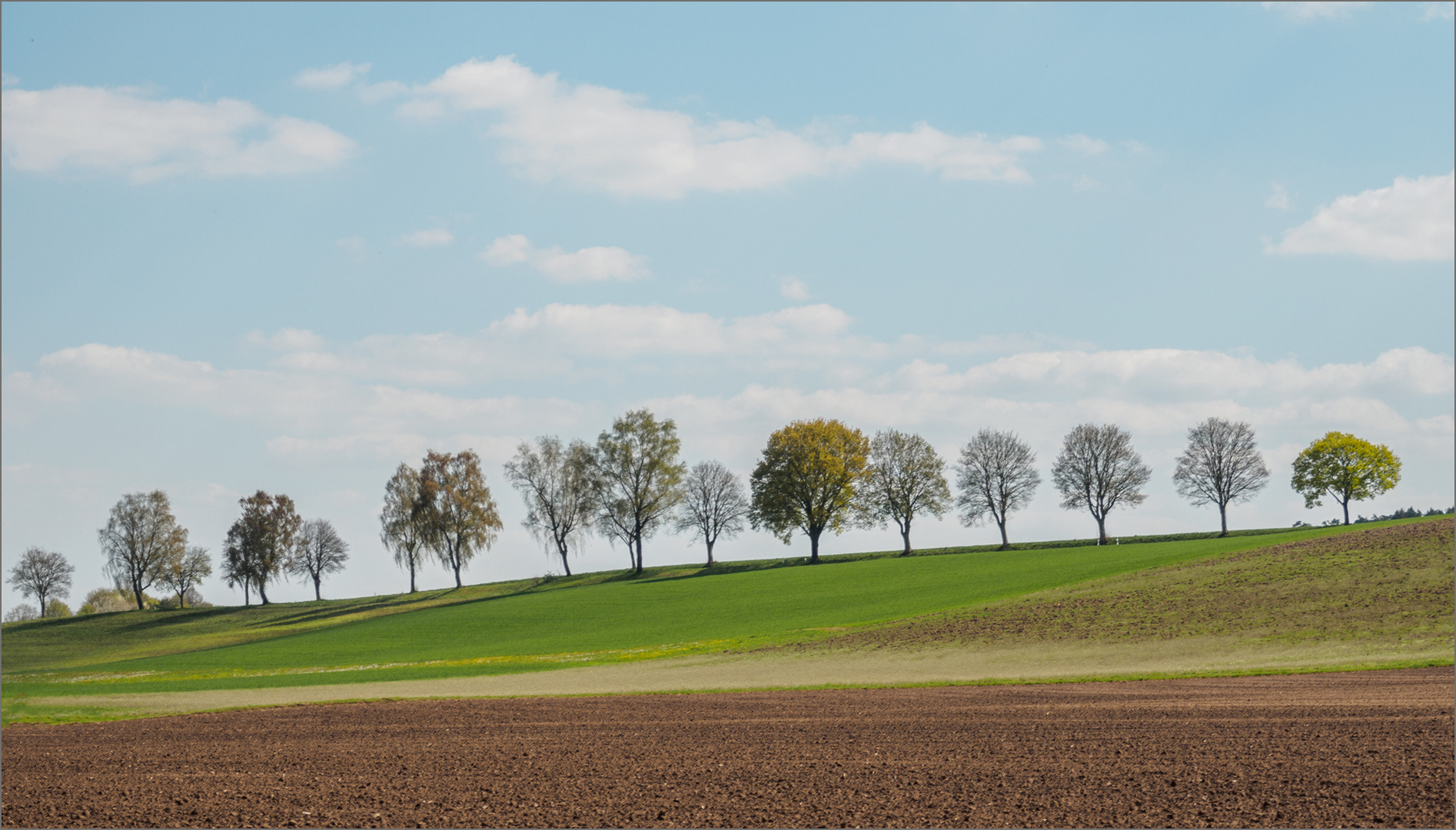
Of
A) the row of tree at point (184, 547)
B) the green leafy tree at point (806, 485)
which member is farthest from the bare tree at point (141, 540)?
the green leafy tree at point (806, 485)

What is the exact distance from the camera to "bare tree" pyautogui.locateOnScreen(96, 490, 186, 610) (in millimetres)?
89375

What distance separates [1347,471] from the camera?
3278 inches

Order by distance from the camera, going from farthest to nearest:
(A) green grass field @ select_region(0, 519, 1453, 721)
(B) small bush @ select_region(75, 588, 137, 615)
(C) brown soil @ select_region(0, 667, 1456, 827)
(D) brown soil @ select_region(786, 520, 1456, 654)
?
1. (B) small bush @ select_region(75, 588, 137, 615)
2. (A) green grass field @ select_region(0, 519, 1453, 721)
3. (D) brown soil @ select_region(786, 520, 1456, 654)
4. (C) brown soil @ select_region(0, 667, 1456, 827)

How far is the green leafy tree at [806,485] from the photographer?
83.6 metres

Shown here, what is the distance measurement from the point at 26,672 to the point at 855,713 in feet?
204

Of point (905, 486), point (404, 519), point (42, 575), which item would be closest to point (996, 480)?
point (905, 486)

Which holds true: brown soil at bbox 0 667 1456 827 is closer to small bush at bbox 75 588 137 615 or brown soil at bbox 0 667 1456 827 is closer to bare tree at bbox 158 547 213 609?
bare tree at bbox 158 547 213 609

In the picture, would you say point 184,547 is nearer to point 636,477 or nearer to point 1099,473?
point 636,477

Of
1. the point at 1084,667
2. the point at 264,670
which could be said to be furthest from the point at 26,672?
the point at 1084,667

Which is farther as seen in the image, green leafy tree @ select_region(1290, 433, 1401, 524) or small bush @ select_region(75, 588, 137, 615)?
small bush @ select_region(75, 588, 137, 615)

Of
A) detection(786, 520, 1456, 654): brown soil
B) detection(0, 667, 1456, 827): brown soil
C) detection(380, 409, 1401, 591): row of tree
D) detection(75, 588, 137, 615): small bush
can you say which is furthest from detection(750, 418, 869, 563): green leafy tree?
detection(75, 588, 137, 615): small bush

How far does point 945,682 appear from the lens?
1085 inches

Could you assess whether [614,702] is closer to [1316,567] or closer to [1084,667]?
[1084,667]

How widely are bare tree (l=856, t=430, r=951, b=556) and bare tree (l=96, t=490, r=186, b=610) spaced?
220 ft
